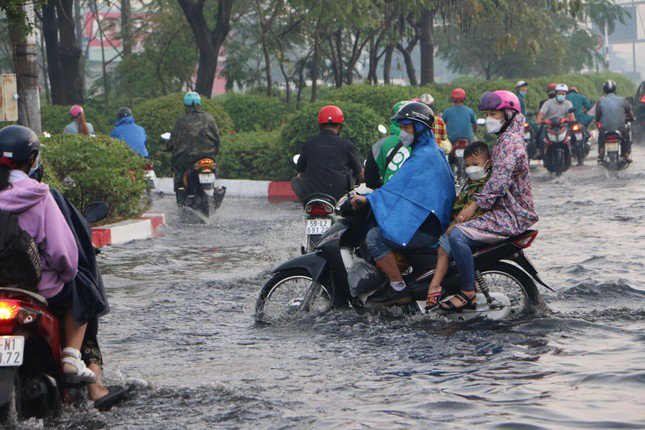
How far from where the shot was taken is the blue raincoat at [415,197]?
28.1ft

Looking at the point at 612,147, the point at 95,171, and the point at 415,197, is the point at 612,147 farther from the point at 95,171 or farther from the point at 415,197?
the point at 415,197

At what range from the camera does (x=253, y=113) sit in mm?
28234

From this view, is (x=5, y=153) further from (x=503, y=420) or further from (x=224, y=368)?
(x=503, y=420)

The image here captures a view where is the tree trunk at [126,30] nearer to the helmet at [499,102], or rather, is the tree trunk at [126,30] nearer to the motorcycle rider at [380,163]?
the motorcycle rider at [380,163]

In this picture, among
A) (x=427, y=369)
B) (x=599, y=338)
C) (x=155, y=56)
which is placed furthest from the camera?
(x=155, y=56)

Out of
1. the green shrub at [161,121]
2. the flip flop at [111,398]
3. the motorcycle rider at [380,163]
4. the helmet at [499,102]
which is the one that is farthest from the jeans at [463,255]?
the green shrub at [161,121]

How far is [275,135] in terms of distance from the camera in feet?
77.9

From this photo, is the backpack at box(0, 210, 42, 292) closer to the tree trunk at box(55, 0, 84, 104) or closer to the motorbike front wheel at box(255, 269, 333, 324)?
the motorbike front wheel at box(255, 269, 333, 324)

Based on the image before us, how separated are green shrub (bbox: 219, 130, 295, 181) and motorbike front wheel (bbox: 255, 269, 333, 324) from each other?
527 inches

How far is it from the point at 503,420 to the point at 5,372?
234 cm

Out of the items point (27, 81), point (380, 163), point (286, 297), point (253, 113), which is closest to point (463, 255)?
point (286, 297)

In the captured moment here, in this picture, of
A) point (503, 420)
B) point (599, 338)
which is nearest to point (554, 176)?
point (599, 338)

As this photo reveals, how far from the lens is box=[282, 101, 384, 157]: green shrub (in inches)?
835

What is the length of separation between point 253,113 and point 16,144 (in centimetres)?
2238
